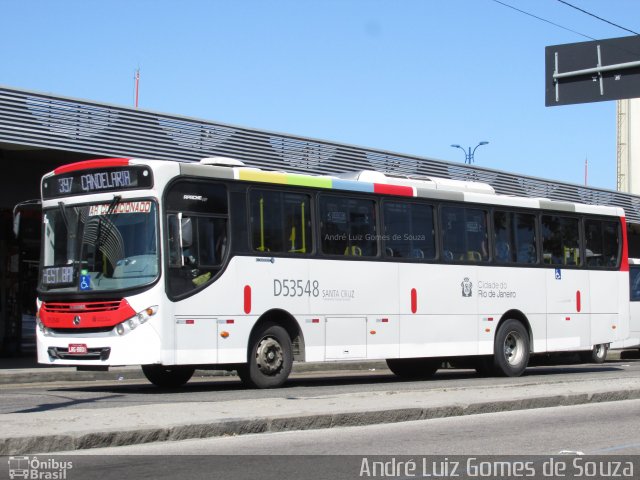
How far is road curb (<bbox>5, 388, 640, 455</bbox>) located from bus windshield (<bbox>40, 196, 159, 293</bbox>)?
14.5 ft

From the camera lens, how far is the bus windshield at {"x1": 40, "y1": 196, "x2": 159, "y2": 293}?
15.0 meters

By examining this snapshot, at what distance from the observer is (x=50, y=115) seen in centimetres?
2286

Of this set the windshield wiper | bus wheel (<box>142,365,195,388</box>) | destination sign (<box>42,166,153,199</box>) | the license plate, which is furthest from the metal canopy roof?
the license plate

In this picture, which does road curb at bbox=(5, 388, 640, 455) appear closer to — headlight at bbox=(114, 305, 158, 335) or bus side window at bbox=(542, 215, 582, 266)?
headlight at bbox=(114, 305, 158, 335)

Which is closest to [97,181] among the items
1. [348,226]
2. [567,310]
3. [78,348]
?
[78,348]

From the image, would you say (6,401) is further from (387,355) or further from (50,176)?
(387,355)

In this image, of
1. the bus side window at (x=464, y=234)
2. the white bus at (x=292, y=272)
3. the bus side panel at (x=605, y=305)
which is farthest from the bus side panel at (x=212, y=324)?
the bus side panel at (x=605, y=305)

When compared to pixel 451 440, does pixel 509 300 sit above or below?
above

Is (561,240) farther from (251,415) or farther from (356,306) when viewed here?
(251,415)

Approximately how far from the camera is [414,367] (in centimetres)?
2155

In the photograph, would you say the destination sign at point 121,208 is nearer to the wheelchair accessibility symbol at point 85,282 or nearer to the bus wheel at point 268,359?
the wheelchair accessibility symbol at point 85,282

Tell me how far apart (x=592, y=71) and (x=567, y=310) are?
496 cm

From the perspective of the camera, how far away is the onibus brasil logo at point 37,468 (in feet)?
26.5

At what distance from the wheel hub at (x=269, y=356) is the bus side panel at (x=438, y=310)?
2.84 metres
